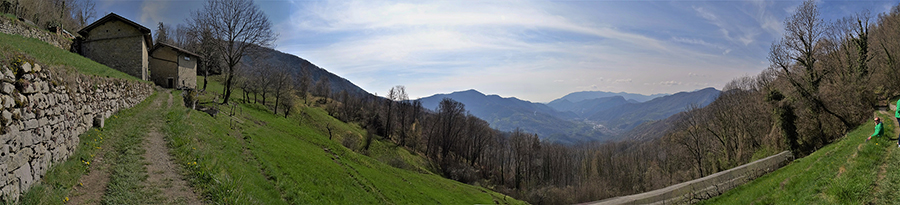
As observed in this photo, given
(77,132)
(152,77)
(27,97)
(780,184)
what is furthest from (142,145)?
(152,77)

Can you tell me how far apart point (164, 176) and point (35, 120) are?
2682 mm

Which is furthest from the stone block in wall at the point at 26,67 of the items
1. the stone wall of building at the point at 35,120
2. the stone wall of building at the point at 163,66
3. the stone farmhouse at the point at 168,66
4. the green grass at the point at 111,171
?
the stone wall of building at the point at 163,66

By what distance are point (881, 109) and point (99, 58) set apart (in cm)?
5987

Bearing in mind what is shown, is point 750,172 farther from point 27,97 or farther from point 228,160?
point 27,97

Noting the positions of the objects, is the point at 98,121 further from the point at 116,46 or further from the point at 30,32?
the point at 30,32

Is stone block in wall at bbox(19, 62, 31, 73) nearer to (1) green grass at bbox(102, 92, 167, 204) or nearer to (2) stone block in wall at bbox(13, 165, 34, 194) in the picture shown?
(2) stone block in wall at bbox(13, 165, 34, 194)

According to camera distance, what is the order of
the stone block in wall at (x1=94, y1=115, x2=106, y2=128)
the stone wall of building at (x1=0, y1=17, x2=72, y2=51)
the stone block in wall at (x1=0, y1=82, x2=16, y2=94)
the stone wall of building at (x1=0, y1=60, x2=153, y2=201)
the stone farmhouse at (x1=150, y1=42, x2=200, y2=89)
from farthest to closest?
the stone farmhouse at (x1=150, y1=42, x2=200, y2=89) → the stone wall of building at (x1=0, y1=17, x2=72, y2=51) → the stone block in wall at (x1=94, y1=115, x2=106, y2=128) → the stone block in wall at (x1=0, y1=82, x2=16, y2=94) → the stone wall of building at (x1=0, y1=60, x2=153, y2=201)

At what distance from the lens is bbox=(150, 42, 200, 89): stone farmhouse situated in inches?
1282

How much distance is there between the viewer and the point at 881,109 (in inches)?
870

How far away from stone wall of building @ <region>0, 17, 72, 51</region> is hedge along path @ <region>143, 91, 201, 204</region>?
25.8 meters

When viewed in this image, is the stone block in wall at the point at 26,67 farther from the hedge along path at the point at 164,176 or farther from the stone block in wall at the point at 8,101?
the hedge along path at the point at 164,176

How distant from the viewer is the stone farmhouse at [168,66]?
3256 centimetres

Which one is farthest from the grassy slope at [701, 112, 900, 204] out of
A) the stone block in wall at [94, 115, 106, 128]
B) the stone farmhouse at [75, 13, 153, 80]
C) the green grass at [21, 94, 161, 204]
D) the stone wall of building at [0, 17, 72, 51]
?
the stone wall of building at [0, 17, 72, 51]

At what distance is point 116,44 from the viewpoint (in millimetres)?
27859
